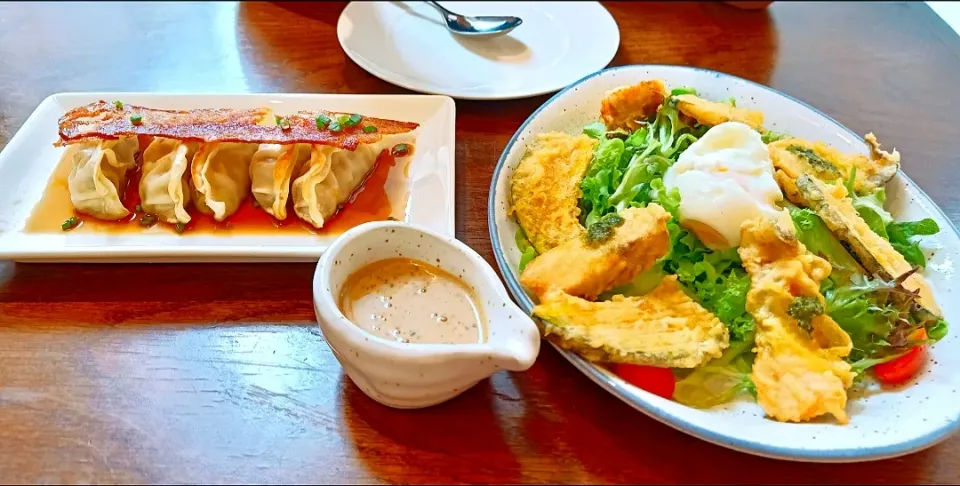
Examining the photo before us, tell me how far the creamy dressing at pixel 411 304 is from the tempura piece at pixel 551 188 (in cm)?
32

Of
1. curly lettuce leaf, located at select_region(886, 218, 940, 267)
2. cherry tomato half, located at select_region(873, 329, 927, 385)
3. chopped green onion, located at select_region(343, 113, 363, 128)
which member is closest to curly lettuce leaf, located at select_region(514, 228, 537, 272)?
chopped green onion, located at select_region(343, 113, 363, 128)

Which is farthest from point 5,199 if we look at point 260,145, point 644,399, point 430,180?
point 644,399

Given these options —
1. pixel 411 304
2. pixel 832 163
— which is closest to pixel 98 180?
pixel 411 304

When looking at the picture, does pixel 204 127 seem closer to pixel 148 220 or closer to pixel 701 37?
pixel 148 220

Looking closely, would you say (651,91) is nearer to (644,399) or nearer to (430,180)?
(430,180)

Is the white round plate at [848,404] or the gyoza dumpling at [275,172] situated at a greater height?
the gyoza dumpling at [275,172]

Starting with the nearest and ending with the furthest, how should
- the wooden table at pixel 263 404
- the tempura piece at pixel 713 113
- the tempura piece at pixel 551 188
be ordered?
the wooden table at pixel 263 404 < the tempura piece at pixel 551 188 < the tempura piece at pixel 713 113

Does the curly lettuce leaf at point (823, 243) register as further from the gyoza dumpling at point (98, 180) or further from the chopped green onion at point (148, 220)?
the gyoza dumpling at point (98, 180)

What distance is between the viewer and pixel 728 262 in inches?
62.3

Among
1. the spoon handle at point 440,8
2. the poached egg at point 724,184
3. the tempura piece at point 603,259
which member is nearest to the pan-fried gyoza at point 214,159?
the tempura piece at point 603,259

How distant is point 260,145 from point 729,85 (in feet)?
4.67

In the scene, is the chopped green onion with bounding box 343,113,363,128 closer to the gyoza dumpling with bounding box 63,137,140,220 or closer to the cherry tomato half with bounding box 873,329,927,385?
the gyoza dumpling with bounding box 63,137,140,220

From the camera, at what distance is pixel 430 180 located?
1.83m

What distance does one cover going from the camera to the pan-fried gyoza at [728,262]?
4.36 feet
